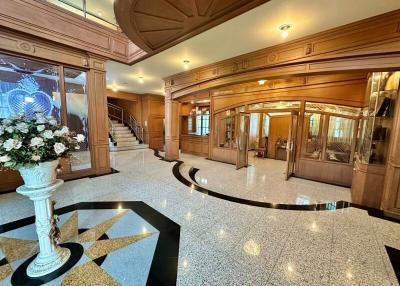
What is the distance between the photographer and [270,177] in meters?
5.50

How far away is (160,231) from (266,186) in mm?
3207

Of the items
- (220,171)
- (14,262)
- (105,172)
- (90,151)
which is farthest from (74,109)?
(220,171)

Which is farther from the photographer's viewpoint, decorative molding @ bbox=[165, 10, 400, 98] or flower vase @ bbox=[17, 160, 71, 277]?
decorative molding @ bbox=[165, 10, 400, 98]

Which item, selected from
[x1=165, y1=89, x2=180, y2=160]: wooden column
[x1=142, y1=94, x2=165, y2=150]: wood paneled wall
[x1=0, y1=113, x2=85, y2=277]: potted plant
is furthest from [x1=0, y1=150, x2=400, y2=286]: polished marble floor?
[x1=142, y1=94, x2=165, y2=150]: wood paneled wall

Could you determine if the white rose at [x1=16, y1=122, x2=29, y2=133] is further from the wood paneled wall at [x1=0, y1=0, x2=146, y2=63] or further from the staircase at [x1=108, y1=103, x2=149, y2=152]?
the staircase at [x1=108, y1=103, x2=149, y2=152]

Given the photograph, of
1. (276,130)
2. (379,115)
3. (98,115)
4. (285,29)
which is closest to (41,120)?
(98,115)

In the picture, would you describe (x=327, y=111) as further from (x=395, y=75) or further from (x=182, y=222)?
(x=182, y=222)

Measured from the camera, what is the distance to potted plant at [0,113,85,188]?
1614mm

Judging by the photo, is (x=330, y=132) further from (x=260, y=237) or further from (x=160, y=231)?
(x=160, y=231)

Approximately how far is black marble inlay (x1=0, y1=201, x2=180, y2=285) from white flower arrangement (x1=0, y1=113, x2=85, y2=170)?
5.35 feet

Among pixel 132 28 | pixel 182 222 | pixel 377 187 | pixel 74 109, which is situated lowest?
pixel 182 222

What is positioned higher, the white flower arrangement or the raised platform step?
the white flower arrangement

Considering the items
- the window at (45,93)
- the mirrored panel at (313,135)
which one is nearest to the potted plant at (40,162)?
the window at (45,93)

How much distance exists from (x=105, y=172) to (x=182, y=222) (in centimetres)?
362
